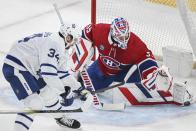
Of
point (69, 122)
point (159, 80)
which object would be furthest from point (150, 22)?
point (69, 122)

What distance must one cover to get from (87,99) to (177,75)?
68.8 inches

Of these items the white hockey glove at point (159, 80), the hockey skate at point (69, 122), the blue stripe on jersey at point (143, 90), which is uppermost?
the white hockey glove at point (159, 80)

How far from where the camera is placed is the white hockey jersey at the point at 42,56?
9.80 ft

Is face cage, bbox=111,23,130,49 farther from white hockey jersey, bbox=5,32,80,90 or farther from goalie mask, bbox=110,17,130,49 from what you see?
white hockey jersey, bbox=5,32,80,90

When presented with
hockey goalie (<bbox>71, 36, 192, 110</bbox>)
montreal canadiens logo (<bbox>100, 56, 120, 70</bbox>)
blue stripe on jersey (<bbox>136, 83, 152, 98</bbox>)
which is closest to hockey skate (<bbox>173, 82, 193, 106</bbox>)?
hockey goalie (<bbox>71, 36, 192, 110</bbox>)

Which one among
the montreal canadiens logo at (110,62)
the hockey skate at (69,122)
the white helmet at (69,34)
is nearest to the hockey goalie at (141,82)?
the montreal canadiens logo at (110,62)

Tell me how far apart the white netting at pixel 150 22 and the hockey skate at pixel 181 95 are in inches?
37.7

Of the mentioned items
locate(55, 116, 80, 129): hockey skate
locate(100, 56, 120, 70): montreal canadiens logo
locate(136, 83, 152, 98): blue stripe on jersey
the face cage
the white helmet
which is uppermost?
the white helmet

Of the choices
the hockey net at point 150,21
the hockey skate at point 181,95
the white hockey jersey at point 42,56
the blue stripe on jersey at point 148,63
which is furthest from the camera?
the hockey net at point 150,21

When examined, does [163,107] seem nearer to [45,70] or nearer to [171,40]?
[171,40]

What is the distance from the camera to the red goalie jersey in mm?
3850

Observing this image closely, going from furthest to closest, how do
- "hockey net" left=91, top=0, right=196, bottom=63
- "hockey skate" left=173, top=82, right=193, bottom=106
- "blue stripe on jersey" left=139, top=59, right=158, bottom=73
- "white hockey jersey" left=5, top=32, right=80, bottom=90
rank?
"hockey net" left=91, top=0, right=196, bottom=63
"hockey skate" left=173, top=82, right=193, bottom=106
"blue stripe on jersey" left=139, top=59, right=158, bottom=73
"white hockey jersey" left=5, top=32, right=80, bottom=90

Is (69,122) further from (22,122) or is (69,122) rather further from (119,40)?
(119,40)

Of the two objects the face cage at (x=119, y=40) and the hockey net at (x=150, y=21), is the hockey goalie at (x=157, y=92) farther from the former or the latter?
the hockey net at (x=150, y=21)
